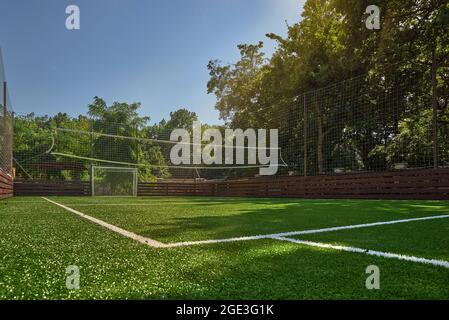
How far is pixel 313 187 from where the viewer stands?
36.9 ft

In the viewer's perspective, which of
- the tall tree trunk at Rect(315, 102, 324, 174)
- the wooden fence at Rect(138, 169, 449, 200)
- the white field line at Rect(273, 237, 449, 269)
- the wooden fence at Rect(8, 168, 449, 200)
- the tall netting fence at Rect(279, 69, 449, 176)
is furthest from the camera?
the tall tree trunk at Rect(315, 102, 324, 174)

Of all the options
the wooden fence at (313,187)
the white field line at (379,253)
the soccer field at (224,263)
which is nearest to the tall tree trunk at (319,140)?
the wooden fence at (313,187)

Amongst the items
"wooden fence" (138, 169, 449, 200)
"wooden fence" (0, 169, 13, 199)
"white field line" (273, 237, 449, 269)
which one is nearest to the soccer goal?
"wooden fence" (138, 169, 449, 200)

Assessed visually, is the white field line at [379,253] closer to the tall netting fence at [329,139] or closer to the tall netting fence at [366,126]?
the tall netting fence at [329,139]

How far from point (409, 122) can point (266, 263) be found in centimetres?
1195

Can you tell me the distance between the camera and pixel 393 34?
9.72m

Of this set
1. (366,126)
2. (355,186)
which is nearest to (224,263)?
(355,186)

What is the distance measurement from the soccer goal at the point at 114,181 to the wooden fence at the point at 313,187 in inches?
24.9

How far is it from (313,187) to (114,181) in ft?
34.5

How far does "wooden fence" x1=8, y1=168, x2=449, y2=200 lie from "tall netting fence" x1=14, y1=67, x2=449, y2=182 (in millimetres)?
507

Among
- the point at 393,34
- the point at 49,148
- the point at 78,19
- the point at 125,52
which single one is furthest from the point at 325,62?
the point at 49,148

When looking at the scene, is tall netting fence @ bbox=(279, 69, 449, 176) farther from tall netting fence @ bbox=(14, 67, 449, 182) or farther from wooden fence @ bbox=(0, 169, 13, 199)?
wooden fence @ bbox=(0, 169, 13, 199)

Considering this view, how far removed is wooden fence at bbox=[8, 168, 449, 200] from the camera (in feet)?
26.4

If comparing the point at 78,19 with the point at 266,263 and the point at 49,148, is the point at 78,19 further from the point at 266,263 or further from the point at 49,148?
the point at 49,148
